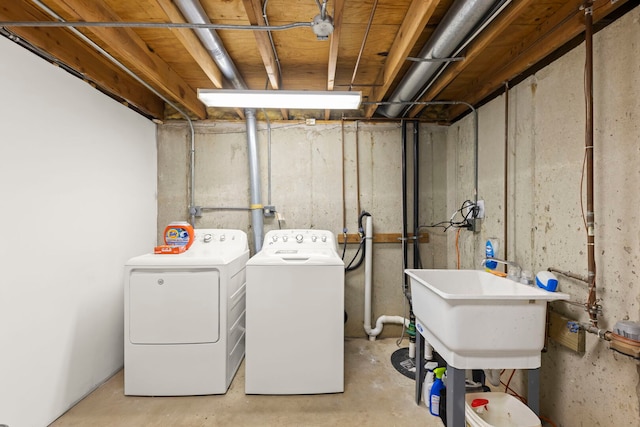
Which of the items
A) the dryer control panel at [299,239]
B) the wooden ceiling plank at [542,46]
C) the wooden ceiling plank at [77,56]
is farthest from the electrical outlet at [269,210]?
the wooden ceiling plank at [542,46]

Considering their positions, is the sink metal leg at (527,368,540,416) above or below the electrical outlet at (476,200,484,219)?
below

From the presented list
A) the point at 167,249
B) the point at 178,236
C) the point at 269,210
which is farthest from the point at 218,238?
the point at 269,210

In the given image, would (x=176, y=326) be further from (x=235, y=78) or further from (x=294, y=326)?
(x=235, y=78)

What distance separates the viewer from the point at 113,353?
2186mm

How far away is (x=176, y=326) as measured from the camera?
74.5 inches

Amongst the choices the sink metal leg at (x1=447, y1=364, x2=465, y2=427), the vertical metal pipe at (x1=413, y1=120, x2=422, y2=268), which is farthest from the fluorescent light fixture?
the sink metal leg at (x1=447, y1=364, x2=465, y2=427)

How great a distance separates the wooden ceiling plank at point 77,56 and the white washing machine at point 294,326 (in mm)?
1707

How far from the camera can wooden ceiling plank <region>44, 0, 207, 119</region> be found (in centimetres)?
136

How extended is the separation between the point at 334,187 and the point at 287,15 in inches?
61.4

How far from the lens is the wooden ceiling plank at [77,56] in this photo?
1452mm

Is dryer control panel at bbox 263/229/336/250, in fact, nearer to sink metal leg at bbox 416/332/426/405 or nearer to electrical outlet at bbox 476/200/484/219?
sink metal leg at bbox 416/332/426/405

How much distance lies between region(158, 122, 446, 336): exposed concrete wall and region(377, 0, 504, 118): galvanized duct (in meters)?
0.77

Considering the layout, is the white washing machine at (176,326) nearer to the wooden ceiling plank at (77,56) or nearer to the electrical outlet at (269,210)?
the electrical outlet at (269,210)

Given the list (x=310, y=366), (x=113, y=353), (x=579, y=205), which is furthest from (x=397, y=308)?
(x=113, y=353)
